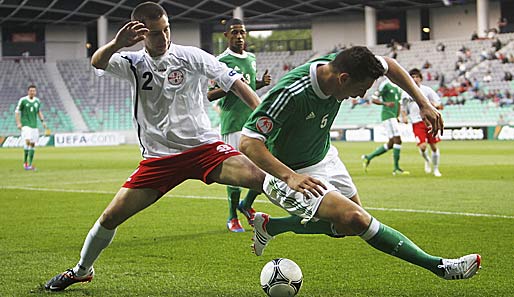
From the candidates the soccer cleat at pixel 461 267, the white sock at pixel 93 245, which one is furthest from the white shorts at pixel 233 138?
the soccer cleat at pixel 461 267

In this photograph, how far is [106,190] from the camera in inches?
599

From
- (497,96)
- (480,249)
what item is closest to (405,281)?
(480,249)

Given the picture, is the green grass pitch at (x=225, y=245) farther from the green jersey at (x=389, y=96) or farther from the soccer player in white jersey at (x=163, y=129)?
the green jersey at (x=389, y=96)

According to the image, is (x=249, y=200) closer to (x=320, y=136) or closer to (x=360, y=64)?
(x=320, y=136)

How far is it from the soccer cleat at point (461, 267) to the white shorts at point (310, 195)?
0.86 m

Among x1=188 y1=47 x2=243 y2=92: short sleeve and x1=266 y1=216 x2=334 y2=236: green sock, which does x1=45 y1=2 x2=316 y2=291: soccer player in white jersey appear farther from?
x1=266 y1=216 x2=334 y2=236: green sock

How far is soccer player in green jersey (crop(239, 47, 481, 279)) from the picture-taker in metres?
4.81

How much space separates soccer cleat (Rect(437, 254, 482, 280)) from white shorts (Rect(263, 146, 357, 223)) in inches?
34.0

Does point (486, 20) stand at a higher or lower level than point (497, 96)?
higher

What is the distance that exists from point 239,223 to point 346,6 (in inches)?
2016

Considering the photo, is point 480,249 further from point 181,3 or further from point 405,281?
point 181,3

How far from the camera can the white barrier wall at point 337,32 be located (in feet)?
206

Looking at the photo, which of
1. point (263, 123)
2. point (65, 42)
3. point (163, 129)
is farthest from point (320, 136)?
point (65, 42)

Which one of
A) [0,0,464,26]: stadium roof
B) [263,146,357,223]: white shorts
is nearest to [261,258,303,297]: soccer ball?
[263,146,357,223]: white shorts
